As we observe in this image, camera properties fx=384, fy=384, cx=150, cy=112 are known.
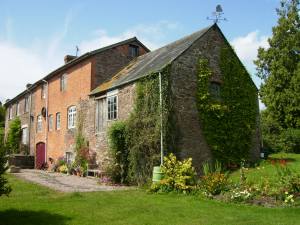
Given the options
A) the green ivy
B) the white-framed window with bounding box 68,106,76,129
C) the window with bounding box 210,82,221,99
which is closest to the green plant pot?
the green ivy

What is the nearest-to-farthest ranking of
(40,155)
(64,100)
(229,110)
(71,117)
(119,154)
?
(119,154) → (229,110) → (71,117) → (64,100) → (40,155)

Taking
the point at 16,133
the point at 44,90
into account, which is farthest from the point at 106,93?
the point at 16,133

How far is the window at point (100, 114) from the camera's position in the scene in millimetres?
21688

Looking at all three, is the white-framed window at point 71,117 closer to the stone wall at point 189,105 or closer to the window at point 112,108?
the window at point 112,108

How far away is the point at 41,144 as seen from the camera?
3105 cm

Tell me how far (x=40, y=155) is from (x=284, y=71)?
21.6 meters

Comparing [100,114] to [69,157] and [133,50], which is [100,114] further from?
[133,50]

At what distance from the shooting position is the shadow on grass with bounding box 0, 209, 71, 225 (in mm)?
8961

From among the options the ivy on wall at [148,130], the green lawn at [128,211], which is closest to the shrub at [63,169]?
the ivy on wall at [148,130]

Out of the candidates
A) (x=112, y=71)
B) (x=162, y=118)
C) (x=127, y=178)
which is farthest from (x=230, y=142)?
(x=112, y=71)

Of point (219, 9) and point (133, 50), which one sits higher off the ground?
point (219, 9)

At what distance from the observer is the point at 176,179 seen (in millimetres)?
14438

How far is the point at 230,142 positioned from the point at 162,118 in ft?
14.3

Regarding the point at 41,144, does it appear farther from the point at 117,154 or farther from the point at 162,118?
the point at 162,118
